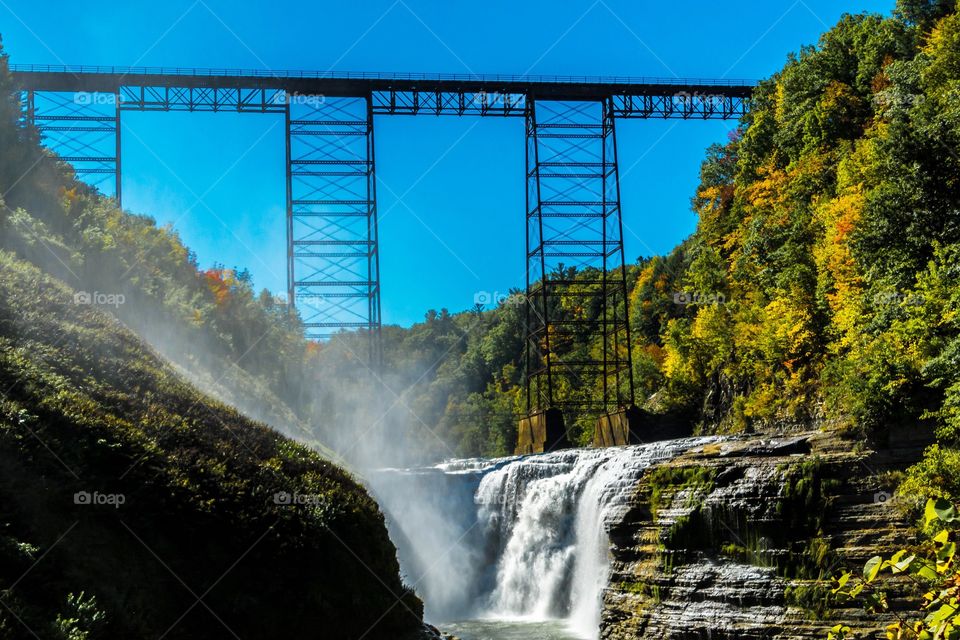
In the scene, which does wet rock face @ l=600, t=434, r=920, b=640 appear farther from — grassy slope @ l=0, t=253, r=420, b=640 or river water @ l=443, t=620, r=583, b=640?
grassy slope @ l=0, t=253, r=420, b=640

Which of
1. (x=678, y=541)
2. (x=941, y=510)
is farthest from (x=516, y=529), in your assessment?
(x=941, y=510)

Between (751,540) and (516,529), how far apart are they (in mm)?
9103

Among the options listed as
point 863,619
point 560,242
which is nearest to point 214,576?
point 863,619

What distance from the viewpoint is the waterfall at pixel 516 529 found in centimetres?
2439

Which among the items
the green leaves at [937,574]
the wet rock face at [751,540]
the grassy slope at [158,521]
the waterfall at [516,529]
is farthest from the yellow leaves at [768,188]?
the green leaves at [937,574]

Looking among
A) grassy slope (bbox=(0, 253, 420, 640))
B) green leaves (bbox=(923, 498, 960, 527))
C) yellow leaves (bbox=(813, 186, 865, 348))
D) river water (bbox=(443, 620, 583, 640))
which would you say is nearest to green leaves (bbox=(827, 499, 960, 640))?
green leaves (bbox=(923, 498, 960, 527))

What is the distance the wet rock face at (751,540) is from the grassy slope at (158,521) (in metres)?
7.47

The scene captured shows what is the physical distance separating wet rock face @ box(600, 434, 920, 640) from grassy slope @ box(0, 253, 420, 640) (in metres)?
7.47

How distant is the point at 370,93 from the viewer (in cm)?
4156

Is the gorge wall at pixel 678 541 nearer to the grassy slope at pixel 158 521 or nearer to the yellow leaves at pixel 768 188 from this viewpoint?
the grassy slope at pixel 158 521

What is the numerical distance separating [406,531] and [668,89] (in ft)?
76.3

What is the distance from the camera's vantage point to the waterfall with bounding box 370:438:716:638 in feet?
80.0

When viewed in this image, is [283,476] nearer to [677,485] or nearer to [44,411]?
[44,411]

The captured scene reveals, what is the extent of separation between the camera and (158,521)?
12.5 metres
